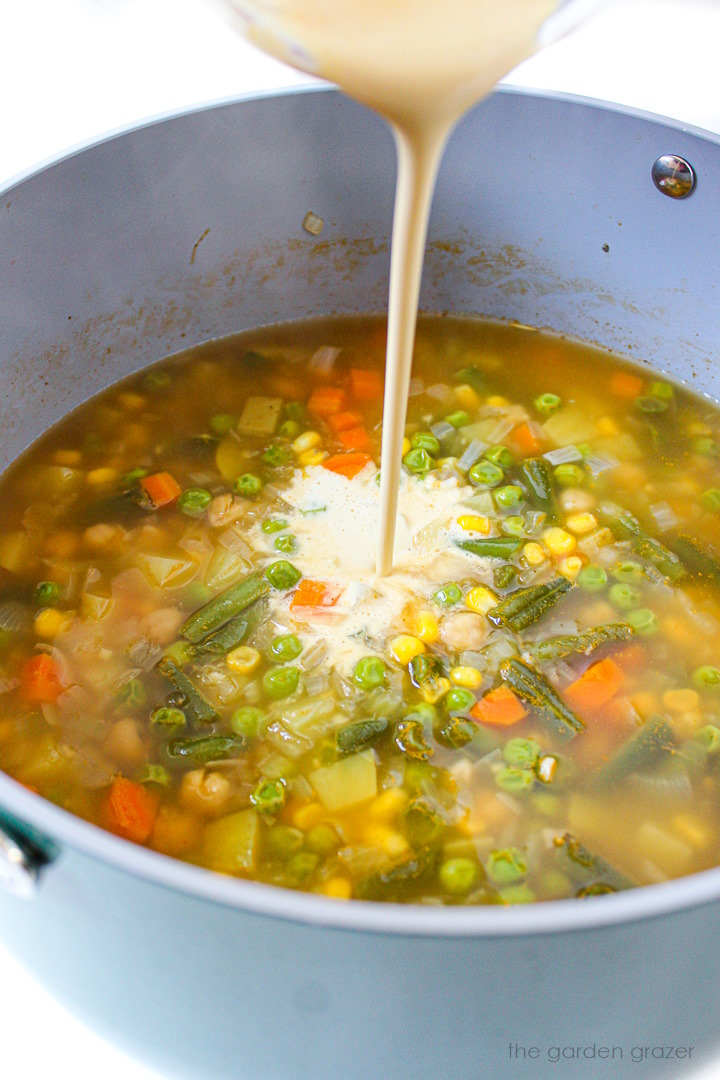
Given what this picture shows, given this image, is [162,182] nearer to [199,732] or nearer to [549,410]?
[549,410]

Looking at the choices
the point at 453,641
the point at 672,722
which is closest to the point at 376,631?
the point at 453,641

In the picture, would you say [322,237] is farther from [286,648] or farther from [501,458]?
[286,648]

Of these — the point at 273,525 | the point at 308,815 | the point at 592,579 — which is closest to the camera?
the point at 308,815

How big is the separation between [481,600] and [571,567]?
24cm

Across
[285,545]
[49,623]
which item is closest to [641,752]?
[285,545]

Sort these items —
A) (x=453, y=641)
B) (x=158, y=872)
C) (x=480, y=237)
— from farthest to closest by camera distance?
(x=480, y=237) < (x=453, y=641) < (x=158, y=872)

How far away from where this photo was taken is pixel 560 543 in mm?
2404

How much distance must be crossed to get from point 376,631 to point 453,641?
0.16m

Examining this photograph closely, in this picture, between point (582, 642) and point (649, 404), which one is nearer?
point (582, 642)

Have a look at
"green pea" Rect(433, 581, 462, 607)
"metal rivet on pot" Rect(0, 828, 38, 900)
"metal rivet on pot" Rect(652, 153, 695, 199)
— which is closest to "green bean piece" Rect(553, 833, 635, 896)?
"green pea" Rect(433, 581, 462, 607)

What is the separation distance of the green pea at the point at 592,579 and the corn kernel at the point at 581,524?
0.13m

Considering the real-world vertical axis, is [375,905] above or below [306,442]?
above

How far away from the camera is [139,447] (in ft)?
8.74

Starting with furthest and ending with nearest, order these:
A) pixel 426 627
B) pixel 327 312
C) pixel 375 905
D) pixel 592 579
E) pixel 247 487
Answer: pixel 327 312, pixel 247 487, pixel 592 579, pixel 426 627, pixel 375 905
